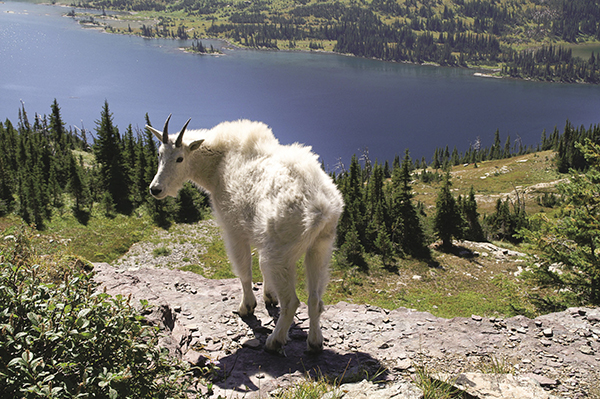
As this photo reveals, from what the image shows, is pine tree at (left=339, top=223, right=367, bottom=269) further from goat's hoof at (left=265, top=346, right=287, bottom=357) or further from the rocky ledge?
goat's hoof at (left=265, top=346, right=287, bottom=357)

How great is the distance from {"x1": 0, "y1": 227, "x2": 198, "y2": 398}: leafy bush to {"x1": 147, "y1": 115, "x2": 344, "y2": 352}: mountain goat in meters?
1.97

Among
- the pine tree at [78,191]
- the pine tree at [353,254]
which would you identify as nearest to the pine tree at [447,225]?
the pine tree at [353,254]

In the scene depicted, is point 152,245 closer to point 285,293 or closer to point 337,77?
point 285,293

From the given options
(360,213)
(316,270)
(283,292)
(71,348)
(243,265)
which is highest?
(71,348)

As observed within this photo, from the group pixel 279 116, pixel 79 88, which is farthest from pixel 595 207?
pixel 79 88

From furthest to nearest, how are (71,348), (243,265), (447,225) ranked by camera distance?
(447,225)
(243,265)
(71,348)

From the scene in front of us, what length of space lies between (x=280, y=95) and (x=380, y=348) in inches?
4717

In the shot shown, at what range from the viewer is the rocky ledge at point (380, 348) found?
4148mm

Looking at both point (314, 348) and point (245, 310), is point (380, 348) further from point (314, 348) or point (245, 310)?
point (245, 310)

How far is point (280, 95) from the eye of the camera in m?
120

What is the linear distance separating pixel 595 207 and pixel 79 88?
407ft

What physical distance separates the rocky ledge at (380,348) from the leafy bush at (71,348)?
4.08 feet

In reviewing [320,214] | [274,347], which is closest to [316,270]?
[320,214]

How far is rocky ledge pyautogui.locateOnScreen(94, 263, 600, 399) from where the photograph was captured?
415cm
